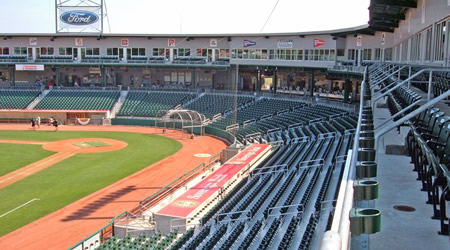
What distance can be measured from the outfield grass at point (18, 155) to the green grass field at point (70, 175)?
81mm

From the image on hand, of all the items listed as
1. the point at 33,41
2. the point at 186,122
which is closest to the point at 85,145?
the point at 186,122

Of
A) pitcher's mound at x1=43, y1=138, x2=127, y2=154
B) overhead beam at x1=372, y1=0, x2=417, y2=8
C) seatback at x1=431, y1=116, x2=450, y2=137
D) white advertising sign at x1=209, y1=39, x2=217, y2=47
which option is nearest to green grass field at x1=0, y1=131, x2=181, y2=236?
pitcher's mound at x1=43, y1=138, x2=127, y2=154

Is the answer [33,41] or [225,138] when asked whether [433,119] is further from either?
[33,41]

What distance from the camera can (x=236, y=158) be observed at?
81.5ft

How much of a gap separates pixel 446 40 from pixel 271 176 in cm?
952

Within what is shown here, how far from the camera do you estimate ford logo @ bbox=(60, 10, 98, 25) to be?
193 feet

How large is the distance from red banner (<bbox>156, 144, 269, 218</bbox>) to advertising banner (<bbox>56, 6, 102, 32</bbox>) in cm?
4155

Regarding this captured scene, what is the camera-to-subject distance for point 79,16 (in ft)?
194

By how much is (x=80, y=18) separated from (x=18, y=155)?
32072mm

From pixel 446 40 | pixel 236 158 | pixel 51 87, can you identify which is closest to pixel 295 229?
pixel 446 40

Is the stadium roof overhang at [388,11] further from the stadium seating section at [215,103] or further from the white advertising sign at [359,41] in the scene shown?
the stadium seating section at [215,103]

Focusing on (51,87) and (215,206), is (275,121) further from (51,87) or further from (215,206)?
(51,87)

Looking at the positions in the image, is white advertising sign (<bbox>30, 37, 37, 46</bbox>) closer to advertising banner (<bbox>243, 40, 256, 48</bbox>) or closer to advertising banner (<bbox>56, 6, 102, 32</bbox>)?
advertising banner (<bbox>56, 6, 102, 32</bbox>)

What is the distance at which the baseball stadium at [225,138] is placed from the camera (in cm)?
640
